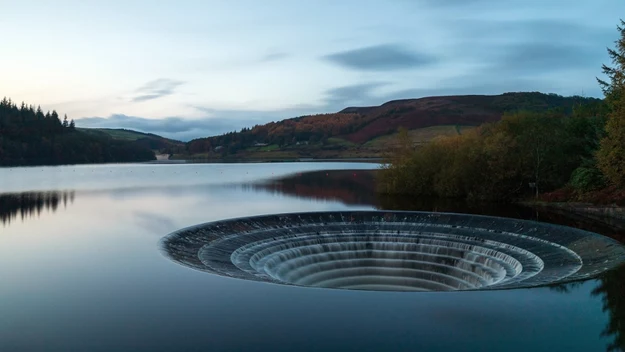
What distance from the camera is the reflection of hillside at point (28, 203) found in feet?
121

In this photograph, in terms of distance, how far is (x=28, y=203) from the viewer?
144 ft

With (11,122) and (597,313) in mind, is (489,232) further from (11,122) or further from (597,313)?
(11,122)

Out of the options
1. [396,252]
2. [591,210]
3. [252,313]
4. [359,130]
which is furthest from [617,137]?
[359,130]

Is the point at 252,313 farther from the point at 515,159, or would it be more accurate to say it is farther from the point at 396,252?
the point at 515,159

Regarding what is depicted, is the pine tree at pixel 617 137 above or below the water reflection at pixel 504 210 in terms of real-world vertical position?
above

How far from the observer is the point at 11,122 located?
146m

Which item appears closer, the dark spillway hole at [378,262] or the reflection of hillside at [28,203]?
the dark spillway hole at [378,262]

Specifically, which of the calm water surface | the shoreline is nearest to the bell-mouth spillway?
the calm water surface

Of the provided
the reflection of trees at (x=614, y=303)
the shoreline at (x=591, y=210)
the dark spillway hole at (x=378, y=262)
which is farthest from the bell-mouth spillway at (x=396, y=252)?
the shoreline at (x=591, y=210)

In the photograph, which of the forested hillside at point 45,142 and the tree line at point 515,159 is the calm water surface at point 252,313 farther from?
the forested hillside at point 45,142

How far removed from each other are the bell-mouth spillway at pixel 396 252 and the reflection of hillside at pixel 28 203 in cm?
1883

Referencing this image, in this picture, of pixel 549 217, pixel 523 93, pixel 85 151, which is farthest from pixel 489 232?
pixel 85 151

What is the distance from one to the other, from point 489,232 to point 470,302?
14665 millimetres

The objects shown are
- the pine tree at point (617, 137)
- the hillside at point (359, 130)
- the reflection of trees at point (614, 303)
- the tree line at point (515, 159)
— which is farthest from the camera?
the hillside at point (359, 130)
